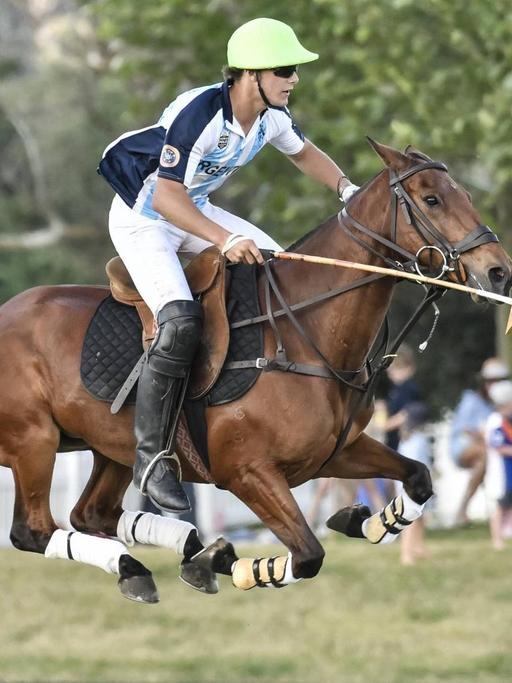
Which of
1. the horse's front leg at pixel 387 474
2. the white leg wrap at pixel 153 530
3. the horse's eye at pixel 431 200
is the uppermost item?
the horse's eye at pixel 431 200

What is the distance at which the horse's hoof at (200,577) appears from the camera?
26.1 feet

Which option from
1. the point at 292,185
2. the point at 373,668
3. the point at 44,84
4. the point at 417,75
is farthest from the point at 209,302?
the point at 44,84

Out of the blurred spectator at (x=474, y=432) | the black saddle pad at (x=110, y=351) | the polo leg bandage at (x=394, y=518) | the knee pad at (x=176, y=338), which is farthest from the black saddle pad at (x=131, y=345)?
the blurred spectator at (x=474, y=432)

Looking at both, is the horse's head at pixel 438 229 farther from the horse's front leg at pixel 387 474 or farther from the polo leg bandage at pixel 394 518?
the polo leg bandage at pixel 394 518

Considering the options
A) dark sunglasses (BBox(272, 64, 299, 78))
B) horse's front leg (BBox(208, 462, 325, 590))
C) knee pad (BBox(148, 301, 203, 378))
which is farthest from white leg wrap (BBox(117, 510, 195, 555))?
dark sunglasses (BBox(272, 64, 299, 78))

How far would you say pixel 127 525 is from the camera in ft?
27.7

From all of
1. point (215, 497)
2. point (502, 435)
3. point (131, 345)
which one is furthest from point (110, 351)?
point (215, 497)

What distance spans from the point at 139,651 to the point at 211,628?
2.76 feet

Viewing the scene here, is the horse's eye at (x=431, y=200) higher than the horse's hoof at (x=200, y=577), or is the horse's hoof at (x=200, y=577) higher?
the horse's eye at (x=431, y=200)

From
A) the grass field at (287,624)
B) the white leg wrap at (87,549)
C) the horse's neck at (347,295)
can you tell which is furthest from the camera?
the grass field at (287,624)

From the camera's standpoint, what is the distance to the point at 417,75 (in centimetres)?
1817

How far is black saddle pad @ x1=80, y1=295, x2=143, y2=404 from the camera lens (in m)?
8.08

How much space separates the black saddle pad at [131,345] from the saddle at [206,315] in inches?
2.3

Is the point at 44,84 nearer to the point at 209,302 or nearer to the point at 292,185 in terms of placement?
the point at 292,185
